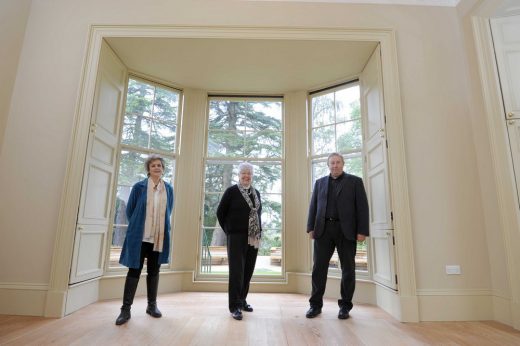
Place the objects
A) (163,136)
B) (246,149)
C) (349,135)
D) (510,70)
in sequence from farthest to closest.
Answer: (246,149) → (163,136) → (349,135) → (510,70)

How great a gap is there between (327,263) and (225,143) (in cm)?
228

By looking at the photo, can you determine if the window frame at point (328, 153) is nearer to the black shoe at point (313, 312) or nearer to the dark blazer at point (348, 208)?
the dark blazer at point (348, 208)

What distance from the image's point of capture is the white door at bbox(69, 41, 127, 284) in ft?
9.46

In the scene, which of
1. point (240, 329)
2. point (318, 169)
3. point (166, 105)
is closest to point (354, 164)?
point (318, 169)

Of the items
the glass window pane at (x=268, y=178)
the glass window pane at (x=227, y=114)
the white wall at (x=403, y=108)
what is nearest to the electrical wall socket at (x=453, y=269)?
the white wall at (x=403, y=108)

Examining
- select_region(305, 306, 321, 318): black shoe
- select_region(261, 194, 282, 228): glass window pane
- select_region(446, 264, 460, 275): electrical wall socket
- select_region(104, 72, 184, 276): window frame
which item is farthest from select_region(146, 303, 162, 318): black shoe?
select_region(446, 264, 460, 275): electrical wall socket

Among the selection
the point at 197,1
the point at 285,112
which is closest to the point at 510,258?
the point at 285,112

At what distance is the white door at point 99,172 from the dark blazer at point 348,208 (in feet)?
7.08

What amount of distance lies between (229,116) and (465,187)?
2.98 meters

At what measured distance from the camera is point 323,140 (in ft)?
13.3

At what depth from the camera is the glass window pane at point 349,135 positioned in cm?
376

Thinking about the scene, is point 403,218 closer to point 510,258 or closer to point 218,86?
point 510,258

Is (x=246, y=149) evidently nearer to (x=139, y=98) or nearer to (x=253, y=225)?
(x=139, y=98)

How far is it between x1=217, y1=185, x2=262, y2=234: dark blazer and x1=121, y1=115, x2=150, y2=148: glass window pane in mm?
1723
